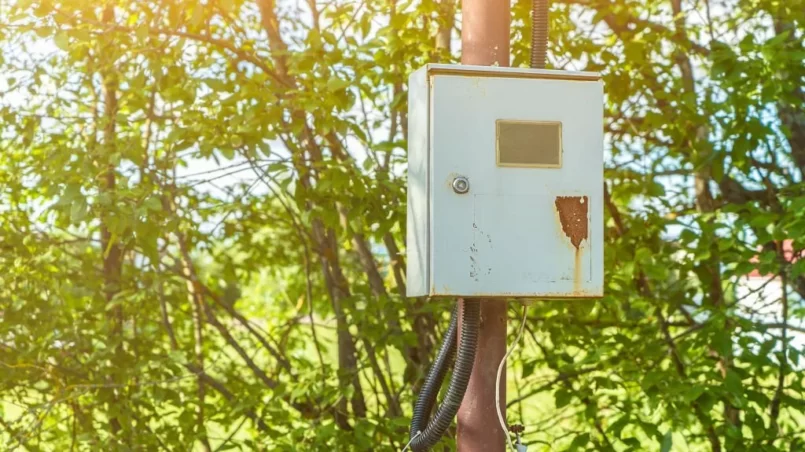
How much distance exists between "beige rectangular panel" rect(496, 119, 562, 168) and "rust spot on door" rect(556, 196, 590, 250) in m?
0.08

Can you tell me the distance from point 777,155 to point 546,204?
3.07 m

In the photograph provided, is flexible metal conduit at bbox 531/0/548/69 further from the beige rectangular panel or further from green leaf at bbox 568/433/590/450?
green leaf at bbox 568/433/590/450

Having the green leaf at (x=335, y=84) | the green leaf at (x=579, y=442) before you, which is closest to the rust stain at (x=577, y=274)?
the green leaf at (x=335, y=84)

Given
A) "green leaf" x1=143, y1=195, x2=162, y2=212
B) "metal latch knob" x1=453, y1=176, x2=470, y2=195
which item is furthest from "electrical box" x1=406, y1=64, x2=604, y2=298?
"green leaf" x1=143, y1=195, x2=162, y2=212

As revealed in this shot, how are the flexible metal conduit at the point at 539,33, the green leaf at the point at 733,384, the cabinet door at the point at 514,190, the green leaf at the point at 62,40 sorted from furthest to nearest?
the green leaf at the point at 733,384, the green leaf at the point at 62,40, the flexible metal conduit at the point at 539,33, the cabinet door at the point at 514,190

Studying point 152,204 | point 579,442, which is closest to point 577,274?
point 579,442

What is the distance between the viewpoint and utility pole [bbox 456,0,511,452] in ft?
7.25

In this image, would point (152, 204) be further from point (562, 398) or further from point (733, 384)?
point (733, 384)

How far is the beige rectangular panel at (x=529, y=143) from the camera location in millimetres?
2160

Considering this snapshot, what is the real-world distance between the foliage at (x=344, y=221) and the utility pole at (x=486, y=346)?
118 cm

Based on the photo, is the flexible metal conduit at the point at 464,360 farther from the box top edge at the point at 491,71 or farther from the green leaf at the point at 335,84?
the green leaf at the point at 335,84

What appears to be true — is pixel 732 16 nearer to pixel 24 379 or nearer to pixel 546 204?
pixel 546 204

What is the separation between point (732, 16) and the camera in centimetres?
546

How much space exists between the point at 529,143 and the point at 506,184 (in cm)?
11
